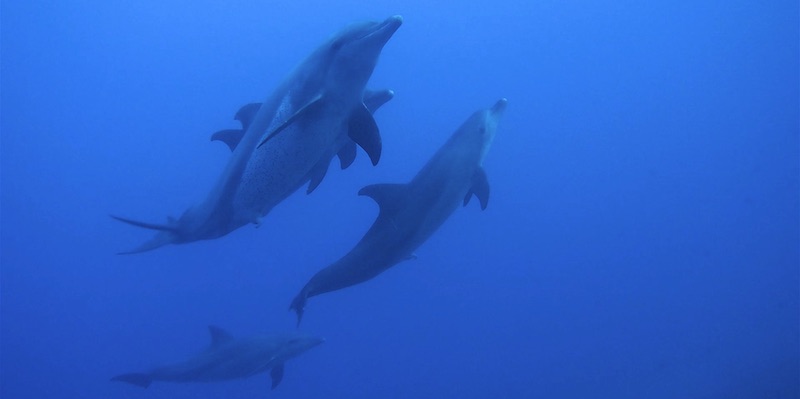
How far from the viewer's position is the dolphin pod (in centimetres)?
461

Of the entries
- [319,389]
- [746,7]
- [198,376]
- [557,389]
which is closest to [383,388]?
[319,389]

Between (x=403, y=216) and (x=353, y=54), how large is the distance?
4.61ft

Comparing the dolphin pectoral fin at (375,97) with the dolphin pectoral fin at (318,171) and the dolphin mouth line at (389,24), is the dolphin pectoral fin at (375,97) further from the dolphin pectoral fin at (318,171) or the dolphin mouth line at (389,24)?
the dolphin mouth line at (389,24)

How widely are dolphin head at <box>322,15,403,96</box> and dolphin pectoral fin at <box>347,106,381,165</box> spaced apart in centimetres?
20

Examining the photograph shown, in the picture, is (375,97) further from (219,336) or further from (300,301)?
(219,336)

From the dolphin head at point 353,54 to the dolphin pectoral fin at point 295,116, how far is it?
20 centimetres

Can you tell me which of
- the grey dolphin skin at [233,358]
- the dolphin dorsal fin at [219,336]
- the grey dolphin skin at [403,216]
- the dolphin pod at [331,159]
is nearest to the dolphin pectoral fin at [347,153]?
the dolphin pod at [331,159]

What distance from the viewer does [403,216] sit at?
205 inches

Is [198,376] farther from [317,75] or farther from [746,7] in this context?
[746,7]

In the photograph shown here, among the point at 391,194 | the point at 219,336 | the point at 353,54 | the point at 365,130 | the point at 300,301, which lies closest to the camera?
the point at 353,54

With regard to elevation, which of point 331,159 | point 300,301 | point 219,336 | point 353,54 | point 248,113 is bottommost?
point 300,301

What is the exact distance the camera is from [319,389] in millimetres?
23438

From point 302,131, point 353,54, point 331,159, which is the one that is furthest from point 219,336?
point 353,54

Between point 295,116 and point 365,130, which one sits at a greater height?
point 365,130
